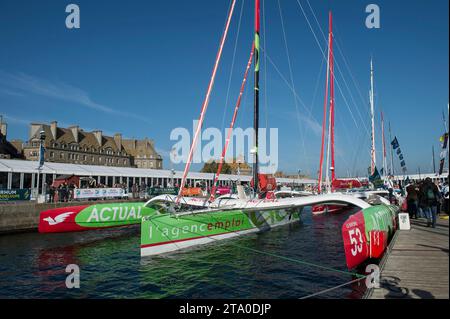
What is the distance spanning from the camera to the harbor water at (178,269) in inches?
251

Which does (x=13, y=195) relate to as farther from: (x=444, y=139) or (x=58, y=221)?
(x=444, y=139)

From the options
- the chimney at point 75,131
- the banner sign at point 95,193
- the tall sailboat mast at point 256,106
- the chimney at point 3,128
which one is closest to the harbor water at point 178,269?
the tall sailboat mast at point 256,106

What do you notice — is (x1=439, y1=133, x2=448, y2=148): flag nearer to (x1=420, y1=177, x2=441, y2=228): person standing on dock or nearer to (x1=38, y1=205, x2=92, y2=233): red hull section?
(x1=420, y1=177, x2=441, y2=228): person standing on dock

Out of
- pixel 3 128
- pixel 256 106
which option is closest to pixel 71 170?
pixel 256 106

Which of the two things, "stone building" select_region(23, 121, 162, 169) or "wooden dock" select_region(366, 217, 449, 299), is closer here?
"wooden dock" select_region(366, 217, 449, 299)

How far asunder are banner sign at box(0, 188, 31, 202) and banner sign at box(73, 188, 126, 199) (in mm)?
2450

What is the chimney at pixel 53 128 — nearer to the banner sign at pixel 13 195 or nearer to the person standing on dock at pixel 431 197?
the banner sign at pixel 13 195

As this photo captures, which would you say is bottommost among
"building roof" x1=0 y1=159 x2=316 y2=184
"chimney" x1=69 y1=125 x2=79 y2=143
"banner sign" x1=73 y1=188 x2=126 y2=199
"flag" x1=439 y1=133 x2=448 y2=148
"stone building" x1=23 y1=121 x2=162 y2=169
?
"banner sign" x1=73 y1=188 x2=126 y2=199

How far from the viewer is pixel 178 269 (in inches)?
311

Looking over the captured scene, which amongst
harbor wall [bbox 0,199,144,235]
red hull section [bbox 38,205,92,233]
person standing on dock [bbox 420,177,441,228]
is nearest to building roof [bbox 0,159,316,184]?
harbor wall [bbox 0,199,144,235]

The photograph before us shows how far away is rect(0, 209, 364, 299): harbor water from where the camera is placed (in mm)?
6378

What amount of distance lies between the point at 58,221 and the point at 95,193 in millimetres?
8436
